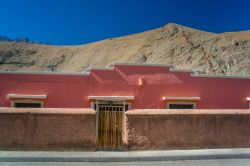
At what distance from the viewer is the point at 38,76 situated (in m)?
13.4

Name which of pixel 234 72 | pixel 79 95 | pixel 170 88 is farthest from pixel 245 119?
pixel 234 72

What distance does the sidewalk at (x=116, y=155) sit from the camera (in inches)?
360

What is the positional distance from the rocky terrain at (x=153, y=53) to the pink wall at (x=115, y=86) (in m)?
10.4

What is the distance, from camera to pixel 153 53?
3431 centimetres

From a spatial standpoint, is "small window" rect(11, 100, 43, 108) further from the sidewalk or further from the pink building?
the sidewalk

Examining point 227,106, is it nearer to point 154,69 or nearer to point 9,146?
point 154,69

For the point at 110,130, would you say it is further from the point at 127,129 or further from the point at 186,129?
the point at 186,129

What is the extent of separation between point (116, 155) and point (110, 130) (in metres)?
1.36

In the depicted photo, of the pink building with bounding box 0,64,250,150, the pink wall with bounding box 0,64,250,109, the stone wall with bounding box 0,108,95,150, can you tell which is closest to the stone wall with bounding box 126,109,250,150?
the pink building with bounding box 0,64,250,150

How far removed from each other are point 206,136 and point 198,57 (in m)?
19.0

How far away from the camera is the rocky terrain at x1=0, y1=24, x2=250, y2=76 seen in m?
26.6

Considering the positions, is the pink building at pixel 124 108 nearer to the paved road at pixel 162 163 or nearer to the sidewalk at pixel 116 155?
the sidewalk at pixel 116 155

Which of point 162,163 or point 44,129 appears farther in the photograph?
point 44,129

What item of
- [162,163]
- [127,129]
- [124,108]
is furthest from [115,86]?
[162,163]
